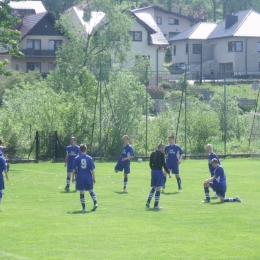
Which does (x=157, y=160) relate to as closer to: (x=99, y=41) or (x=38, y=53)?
(x=99, y=41)

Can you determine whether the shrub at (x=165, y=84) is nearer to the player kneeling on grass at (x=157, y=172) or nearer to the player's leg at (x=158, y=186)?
the player kneeling on grass at (x=157, y=172)

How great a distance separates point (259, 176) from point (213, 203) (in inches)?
379

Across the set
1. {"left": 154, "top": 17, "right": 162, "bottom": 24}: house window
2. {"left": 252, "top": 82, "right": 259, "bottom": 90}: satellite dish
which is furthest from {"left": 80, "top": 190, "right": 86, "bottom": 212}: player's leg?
{"left": 154, "top": 17, "right": 162, "bottom": 24}: house window

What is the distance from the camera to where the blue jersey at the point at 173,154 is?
25.4 meters

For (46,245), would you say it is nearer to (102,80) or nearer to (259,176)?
(259,176)

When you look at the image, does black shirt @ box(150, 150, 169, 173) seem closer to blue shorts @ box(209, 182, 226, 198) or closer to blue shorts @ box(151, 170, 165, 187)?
blue shorts @ box(151, 170, 165, 187)

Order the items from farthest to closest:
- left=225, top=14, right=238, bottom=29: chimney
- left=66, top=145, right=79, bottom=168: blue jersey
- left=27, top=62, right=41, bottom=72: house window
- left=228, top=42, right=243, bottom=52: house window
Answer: left=225, top=14, right=238, bottom=29: chimney, left=228, top=42, right=243, bottom=52: house window, left=27, top=62, right=41, bottom=72: house window, left=66, top=145, right=79, bottom=168: blue jersey

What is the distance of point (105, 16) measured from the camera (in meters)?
66.8

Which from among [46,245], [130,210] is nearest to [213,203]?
[130,210]

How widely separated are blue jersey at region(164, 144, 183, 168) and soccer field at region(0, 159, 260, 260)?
0.98m

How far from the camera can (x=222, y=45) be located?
93.2 metres

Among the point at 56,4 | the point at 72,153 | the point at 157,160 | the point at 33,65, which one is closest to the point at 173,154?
the point at 72,153

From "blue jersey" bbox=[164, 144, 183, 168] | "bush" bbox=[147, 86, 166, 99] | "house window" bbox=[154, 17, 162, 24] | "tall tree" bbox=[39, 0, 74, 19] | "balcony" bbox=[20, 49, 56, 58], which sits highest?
"tall tree" bbox=[39, 0, 74, 19]

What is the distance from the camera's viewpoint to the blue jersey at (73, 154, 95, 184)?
1941 centimetres
